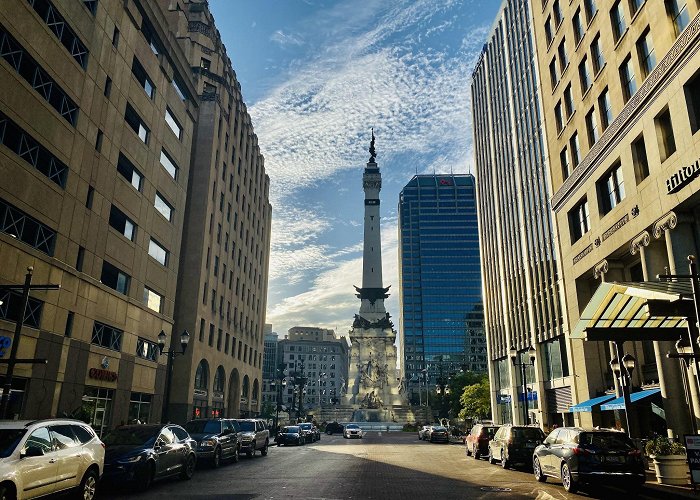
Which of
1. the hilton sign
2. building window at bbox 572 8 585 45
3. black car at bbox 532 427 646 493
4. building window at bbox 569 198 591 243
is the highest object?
building window at bbox 572 8 585 45

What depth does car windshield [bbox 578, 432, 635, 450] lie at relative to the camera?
14.0 m

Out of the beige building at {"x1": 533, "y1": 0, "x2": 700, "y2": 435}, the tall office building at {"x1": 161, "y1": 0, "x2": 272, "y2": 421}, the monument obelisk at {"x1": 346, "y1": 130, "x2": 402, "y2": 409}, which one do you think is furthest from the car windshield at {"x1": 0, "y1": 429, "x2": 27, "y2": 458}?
the monument obelisk at {"x1": 346, "y1": 130, "x2": 402, "y2": 409}

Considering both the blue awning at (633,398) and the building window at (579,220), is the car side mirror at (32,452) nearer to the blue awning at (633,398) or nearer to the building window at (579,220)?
the blue awning at (633,398)

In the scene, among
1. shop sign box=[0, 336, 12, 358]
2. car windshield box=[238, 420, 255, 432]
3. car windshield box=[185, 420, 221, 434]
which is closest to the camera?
shop sign box=[0, 336, 12, 358]

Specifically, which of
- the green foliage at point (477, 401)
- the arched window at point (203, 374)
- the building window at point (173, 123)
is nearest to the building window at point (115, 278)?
the building window at point (173, 123)

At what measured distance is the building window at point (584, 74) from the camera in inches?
1146

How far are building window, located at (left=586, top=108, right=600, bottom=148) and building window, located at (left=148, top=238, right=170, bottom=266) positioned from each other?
28210 mm

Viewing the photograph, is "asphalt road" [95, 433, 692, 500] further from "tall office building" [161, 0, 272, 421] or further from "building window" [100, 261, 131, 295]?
"tall office building" [161, 0, 272, 421]

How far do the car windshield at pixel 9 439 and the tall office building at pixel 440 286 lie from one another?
17415 cm

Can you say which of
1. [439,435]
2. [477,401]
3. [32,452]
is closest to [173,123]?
[439,435]

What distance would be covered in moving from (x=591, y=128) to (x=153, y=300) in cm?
2991

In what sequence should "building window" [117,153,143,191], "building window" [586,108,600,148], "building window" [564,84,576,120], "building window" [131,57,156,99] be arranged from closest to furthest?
1. "building window" [586,108,600,148]
2. "building window" [564,84,576,120]
3. "building window" [117,153,143,191]
4. "building window" [131,57,156,99]

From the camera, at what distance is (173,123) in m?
42.3

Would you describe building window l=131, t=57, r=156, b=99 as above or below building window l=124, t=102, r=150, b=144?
above
